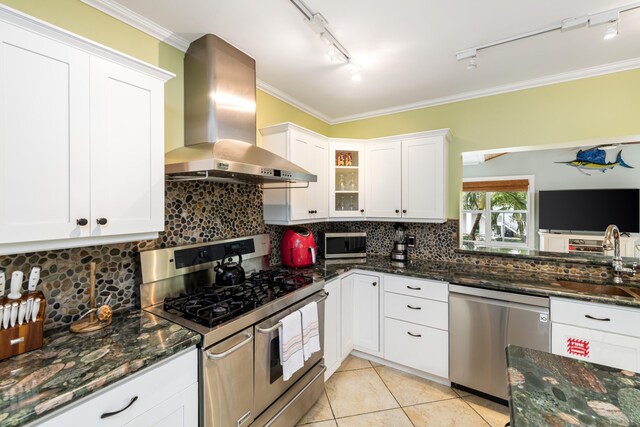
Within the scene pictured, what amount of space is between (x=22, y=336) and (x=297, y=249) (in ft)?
5.85

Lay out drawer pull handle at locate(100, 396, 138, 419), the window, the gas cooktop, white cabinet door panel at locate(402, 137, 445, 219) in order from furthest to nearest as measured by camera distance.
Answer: the window < white cabinet door panel at locate(402, 137, 445, 219) < the gas cooktop < drawer pull handle at locate(100, 396, 138, 419)

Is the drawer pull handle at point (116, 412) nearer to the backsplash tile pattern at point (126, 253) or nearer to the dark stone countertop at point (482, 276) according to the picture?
the backsplash tile pattern at point (126, 253)

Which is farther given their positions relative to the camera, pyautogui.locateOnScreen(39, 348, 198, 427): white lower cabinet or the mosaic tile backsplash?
the mosaic tile backsplash

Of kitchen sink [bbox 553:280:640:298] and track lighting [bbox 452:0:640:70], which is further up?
track lighting [bbox 452:0:640:70]

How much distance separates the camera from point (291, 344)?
1.73 m

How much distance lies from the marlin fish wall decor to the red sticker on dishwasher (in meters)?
3.17

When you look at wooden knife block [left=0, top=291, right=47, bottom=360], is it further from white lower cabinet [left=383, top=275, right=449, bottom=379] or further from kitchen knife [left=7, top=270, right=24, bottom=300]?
white lower cabinet [left=383, top=275, right=449, bottom=379]

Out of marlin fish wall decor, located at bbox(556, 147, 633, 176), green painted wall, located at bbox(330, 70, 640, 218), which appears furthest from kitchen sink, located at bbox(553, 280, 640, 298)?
marlin fish wall decor, located at bbox(556, 147, 633, 176)

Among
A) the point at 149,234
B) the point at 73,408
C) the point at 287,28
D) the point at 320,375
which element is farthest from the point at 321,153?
the point at 73,408

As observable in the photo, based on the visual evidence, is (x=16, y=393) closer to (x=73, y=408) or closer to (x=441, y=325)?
(x=73, y=408)

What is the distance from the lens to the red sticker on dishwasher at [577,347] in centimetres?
184

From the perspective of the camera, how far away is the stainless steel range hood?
66.7 inches

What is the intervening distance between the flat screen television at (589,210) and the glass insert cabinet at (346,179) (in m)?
3.03

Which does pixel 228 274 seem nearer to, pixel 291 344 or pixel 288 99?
pixel 291 344
